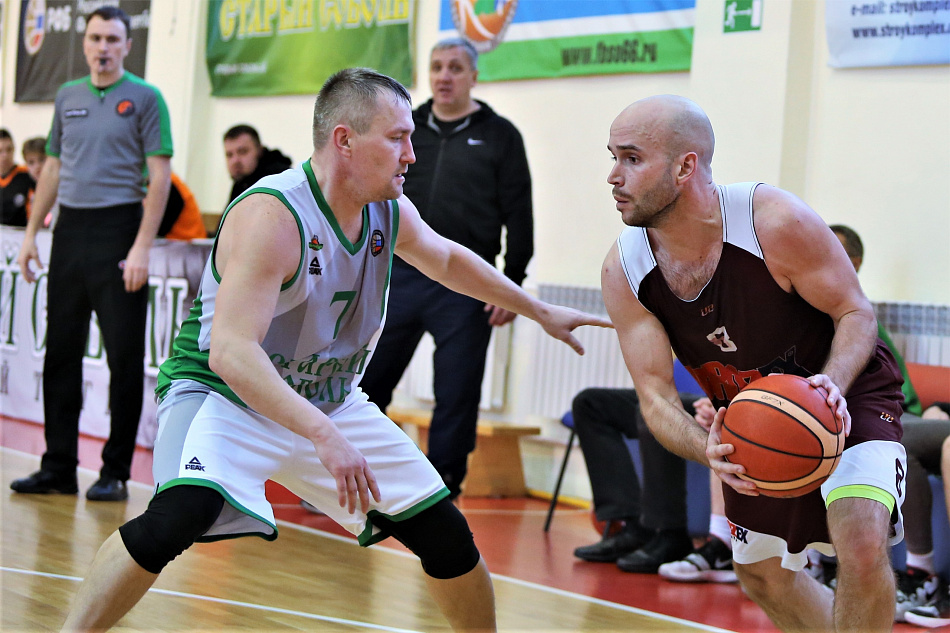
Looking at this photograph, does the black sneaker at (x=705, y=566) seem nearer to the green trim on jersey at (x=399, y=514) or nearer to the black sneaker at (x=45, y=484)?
the green trim on jersey at (x=399, y=514)

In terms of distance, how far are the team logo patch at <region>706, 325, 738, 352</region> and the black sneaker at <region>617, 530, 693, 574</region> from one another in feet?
6.60

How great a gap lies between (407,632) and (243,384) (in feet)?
4.60

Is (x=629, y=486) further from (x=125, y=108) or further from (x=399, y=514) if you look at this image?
(x=125, y=108)

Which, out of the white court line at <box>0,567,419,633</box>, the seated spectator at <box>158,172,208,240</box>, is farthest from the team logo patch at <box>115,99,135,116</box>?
the white court line at <box>0,567,419,633</box>

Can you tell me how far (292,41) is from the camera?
884 centimetres

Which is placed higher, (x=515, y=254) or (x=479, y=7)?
(x=479, y=7)

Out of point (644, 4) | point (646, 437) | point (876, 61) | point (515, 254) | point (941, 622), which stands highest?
point (644, 4)

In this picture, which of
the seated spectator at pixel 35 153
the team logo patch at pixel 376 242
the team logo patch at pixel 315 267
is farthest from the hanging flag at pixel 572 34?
the team logo patch at pixel 315 267

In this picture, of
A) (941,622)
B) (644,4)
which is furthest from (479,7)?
(941,622)

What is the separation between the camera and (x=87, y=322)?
5.54 m

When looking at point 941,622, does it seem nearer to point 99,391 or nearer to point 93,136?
point 93,136

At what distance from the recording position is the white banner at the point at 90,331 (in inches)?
275

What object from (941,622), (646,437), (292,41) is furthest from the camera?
(292,41)

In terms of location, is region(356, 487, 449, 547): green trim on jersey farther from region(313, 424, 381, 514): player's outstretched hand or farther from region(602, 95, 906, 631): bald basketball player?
region(602, 95, 906, 631): bald basketball player
